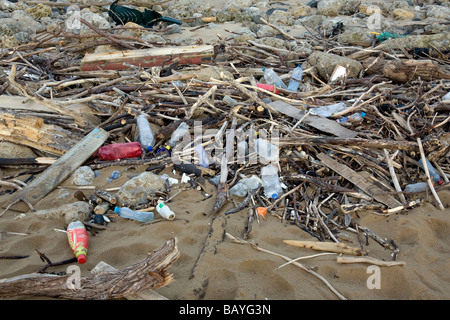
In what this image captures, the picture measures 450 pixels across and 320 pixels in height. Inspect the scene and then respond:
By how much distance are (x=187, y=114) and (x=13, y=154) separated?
1747 millimetres

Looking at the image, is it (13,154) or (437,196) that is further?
(13,154)

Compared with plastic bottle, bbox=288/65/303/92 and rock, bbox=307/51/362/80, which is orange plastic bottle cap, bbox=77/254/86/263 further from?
rock, bbox=307/51/362/80

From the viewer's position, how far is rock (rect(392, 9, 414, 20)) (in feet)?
27.0

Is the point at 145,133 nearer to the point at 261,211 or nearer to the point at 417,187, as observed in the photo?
the point at 261,211

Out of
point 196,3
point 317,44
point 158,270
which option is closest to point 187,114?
point 158,270

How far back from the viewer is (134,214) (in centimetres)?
273

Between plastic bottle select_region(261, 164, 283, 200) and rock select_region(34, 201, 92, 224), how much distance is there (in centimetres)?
144

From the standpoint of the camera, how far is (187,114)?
3.60m

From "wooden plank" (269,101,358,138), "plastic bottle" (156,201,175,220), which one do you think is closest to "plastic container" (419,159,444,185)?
"wooden plank" (269,101,358,138)

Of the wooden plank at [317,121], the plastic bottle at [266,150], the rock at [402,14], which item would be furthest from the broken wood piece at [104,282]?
→ the rock at [402,14]

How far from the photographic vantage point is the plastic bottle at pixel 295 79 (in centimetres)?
428

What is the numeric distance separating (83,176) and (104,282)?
4.76 feet
